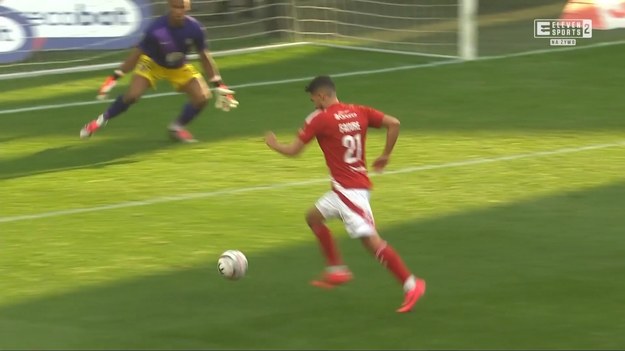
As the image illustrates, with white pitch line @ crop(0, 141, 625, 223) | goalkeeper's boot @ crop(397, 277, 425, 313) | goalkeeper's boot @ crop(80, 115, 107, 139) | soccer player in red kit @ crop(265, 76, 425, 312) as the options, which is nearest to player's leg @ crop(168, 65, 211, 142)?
goalkeeper's boot @ crop(80, 115, 107, 139)

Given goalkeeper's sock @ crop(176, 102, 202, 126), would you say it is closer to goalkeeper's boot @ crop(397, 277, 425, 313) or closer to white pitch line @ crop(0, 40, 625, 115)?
white pitch line @ crop(0, 40, 625, 115)

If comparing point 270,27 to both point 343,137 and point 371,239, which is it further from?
point 371,239

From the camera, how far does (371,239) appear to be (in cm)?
873

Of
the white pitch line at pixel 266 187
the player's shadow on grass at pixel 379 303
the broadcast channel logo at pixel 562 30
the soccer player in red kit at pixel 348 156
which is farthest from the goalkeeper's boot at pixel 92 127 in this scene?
the broadcast channel logo at pixel 562 30

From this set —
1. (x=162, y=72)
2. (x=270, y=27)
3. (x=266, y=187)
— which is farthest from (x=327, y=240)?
(x=270, y=27)

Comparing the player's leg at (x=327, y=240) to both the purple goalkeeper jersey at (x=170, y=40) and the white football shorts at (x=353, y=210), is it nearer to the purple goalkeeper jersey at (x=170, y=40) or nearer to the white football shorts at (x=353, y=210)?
the white football shorts at (x=353, y=210)

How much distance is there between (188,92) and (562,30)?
29.2ft

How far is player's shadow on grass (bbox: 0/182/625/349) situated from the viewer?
8.10m

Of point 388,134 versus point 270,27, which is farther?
point 270,27

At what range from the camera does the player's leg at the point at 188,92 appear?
1530 cm

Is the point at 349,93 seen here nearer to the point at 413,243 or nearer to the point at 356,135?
the point at 413,243

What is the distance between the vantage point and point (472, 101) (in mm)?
17719

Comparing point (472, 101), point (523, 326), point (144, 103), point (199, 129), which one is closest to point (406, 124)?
point (472, 101)

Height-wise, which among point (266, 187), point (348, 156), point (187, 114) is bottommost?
point (266, 187)
